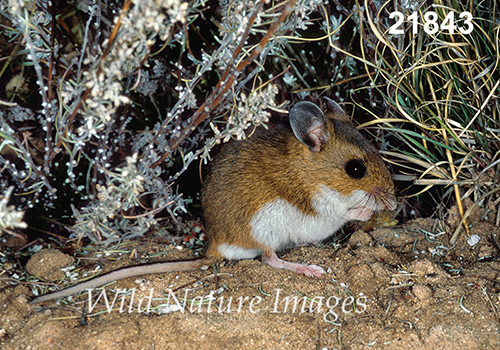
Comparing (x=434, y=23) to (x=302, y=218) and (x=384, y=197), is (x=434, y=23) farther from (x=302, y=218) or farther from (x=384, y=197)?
(x=302, y=218)

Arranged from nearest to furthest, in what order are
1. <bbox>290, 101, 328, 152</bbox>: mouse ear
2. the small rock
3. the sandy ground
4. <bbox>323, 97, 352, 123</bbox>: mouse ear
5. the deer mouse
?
1. the sandy ground
2. the small rock
3. <bbox>290, 101, 328, 152</bbox>: mouse ear
4. the deer mouse
5. <bbox>323, 97, 352, 123</bbox>: mouse ear

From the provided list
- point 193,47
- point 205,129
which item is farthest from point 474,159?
point 193,47

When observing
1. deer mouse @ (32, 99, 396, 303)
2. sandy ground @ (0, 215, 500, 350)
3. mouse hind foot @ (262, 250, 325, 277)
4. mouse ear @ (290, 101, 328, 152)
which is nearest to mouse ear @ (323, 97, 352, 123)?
deer mouse @ (32, 99, 396, 303)

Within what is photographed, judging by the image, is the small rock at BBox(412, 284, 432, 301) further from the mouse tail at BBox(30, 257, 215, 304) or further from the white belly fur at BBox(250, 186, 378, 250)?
the mouse tail at BBox(30, 257, 215, 304)

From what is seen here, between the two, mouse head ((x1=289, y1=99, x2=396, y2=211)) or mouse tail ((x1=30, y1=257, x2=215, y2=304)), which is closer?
mouse tail ((x1=30, y1=257, x2=215, y2=304))

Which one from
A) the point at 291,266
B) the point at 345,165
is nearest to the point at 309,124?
the point at 345,165

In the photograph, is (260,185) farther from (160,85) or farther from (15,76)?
(15,76)

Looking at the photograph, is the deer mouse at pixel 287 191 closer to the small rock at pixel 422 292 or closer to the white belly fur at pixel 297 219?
the white belly fur at pixel 297 219
